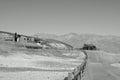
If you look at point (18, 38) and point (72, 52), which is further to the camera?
point (18, 38)

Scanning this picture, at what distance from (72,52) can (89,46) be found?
28845 millimetres

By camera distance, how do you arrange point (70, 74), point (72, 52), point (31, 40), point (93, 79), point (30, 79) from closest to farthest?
point (70, 74) < point (93, 79) < point (30, 79) < point (72, 52) < point (31, 40)

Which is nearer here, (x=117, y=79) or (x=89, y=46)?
A: (x=117, y=79)

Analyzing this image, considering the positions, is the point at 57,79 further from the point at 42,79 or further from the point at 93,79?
the point at 93,79

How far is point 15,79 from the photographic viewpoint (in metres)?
22.9

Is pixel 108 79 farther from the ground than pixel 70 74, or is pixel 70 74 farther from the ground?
pixel 70 74

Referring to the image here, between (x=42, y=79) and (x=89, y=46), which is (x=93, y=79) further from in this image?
(x=89, y=46)

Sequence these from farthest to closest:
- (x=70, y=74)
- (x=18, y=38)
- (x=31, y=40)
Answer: (x=31, y=40), (x=18, y=38), (x=70, y=74)

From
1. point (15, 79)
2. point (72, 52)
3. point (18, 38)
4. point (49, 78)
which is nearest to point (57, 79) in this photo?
point (49, 78)

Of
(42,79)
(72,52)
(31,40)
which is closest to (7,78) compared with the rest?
(42,79)

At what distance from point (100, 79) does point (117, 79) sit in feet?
5.57

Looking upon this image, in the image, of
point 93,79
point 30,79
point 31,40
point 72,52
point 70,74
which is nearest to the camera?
point 70,74

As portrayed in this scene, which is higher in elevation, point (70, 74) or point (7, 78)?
point (70, 74)

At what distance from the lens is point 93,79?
21281 mm
